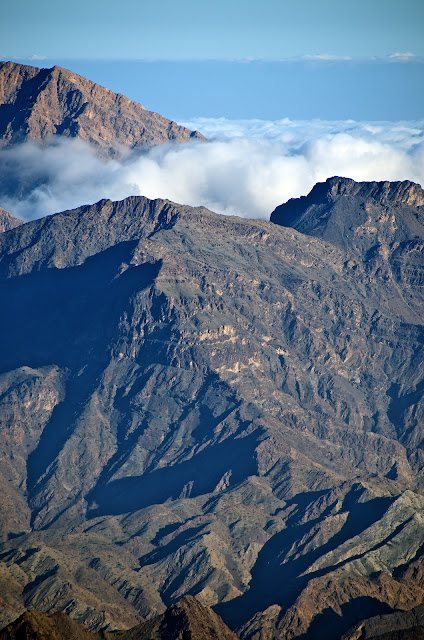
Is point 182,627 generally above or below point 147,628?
above

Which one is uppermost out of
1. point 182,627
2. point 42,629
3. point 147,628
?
point 42,629

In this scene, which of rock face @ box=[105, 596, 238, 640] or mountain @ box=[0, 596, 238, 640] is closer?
mountain @ box=[0, 596, 238, 640]

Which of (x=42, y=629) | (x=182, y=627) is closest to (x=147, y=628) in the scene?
(x=182, y=627)

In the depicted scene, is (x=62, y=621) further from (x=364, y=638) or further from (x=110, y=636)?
(x=364, y=638)

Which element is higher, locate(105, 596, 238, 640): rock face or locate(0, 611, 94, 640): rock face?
locate(0, 611, 94, 640): rock face

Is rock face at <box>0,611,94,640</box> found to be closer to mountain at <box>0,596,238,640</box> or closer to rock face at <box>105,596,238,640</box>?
mountain at <box>0,596,238,640</box>

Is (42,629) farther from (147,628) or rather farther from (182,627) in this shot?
(182,627)

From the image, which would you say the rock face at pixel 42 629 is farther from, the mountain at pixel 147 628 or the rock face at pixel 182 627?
the rock face at pixel 182 627

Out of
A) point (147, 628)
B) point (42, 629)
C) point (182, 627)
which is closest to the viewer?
point (42, 629)

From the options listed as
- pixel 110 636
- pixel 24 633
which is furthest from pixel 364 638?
pixel 24 633

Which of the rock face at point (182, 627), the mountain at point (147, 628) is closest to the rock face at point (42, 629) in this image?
the mountain at point (147, 628)

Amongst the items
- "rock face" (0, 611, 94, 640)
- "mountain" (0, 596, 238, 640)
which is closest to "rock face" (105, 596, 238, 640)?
"mountain" (0, 596, 238, 640)

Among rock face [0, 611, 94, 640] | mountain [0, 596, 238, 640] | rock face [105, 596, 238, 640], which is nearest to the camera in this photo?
rock face [0, 611, 94, 640]
